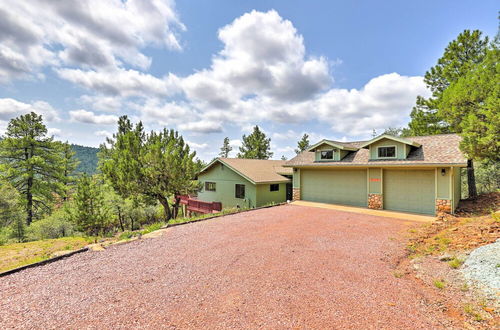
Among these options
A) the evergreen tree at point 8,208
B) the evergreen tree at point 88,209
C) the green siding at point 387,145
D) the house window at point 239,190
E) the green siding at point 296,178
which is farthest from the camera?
the house window at point 239,190

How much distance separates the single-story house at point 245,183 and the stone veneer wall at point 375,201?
649cm

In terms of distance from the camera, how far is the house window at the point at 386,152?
39.0ft

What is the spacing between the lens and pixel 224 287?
4113 millimetres

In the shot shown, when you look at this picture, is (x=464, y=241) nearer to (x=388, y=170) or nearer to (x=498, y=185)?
(x=388, y=170)

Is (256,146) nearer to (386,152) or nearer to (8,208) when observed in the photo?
(386,152)

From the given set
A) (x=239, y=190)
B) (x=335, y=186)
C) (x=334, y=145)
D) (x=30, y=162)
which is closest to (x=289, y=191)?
(x=239, y=190)

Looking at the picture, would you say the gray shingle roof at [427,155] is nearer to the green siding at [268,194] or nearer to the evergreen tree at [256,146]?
the green siding at [268,194]

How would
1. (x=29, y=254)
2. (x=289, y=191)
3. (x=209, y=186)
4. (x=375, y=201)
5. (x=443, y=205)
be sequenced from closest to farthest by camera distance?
(x=29, y=254), (x=443, y=205), (x=375, y=201), (x=289, y=191), (x=209, y=186)

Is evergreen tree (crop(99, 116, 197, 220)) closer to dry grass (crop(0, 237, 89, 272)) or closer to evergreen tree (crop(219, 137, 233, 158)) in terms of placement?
dry grass (crop(0, 237, 89, 272))

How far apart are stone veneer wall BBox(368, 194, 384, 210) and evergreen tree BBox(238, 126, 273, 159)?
2470 centimetres

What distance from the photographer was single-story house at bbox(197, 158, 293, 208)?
1573cm

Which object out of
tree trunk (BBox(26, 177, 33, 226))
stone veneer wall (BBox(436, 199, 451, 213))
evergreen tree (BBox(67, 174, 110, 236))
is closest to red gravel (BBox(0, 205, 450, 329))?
stone veneer wall (BBox(436, 199, 451, 213))

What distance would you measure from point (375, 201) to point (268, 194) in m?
7.03

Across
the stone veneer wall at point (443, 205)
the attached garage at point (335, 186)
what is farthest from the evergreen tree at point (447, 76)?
the attached garage at point (335, 186)
